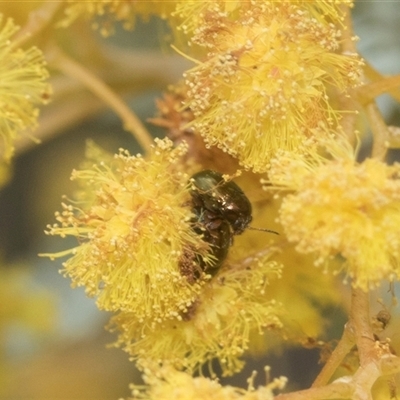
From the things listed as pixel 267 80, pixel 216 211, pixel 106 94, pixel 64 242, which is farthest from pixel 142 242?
pixel 64 242

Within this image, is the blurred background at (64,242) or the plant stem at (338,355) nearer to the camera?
the plant stem at (338,355)

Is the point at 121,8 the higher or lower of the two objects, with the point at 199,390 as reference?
higher

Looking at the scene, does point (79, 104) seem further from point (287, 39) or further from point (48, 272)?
point (287, 39)

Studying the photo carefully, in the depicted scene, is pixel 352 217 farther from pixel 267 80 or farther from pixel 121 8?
pixel 121 8

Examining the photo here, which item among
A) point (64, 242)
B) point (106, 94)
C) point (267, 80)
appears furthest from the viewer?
point (64, 242)

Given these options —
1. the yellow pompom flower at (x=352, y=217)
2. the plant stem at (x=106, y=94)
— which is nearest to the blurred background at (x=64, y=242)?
the plant stem at (x=106, y=94)

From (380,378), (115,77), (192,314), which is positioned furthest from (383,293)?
(115,77)

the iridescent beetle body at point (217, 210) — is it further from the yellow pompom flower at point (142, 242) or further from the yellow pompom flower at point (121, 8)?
the yellow pompom flower at point (121, 8)
